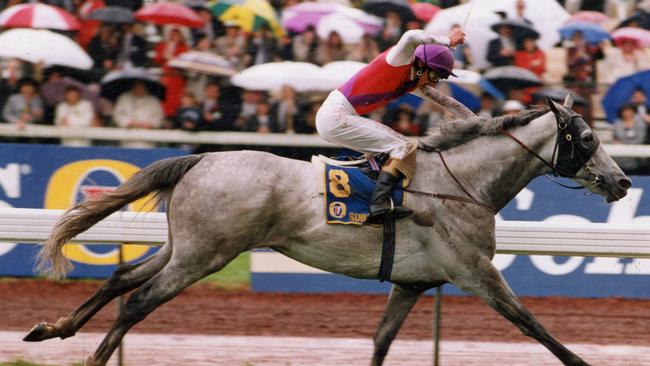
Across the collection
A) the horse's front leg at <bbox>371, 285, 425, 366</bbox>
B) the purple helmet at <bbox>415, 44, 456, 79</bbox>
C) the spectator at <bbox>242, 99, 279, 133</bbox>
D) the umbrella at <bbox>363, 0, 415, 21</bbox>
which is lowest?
the horse's front leg at <bbox>371, 285, 425, 366</bbox>

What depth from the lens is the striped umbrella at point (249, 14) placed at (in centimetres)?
1132

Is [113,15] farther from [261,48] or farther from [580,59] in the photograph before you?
[580,59]

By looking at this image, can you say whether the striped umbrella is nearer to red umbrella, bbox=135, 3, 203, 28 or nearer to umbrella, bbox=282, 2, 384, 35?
umbrella, bbox=282, 2, 384, 35

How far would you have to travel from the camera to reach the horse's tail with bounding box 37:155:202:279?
247 inches

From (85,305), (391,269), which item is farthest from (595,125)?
(85,305)

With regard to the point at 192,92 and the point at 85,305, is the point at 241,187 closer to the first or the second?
the point at 85,305

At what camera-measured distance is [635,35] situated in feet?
37.4

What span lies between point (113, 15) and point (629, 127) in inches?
210

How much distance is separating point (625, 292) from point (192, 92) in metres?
4.56

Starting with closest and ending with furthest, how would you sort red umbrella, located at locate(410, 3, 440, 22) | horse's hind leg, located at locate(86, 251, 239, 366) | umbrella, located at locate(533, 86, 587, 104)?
horse's hind leg, located at locate(86, 251, 239, 366) → umbrella, located at locate(533, 86, 587, 104) → red umbrella, located at locate(410, 3, 440, 22)

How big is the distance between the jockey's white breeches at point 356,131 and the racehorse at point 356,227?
22cm

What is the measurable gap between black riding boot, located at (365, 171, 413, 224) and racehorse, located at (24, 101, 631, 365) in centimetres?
8

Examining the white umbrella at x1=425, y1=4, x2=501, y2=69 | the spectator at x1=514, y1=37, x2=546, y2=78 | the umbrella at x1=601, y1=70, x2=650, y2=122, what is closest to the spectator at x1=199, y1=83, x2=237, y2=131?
the white umbrella at x1=425, y1=4, x2=501, y2=69

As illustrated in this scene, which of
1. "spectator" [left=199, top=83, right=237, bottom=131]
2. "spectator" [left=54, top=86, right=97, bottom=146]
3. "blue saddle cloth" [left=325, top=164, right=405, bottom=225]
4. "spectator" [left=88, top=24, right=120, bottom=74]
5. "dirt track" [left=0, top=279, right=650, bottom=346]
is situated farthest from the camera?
"spectator" [left=88, top=24, right=120, bottom=74]
